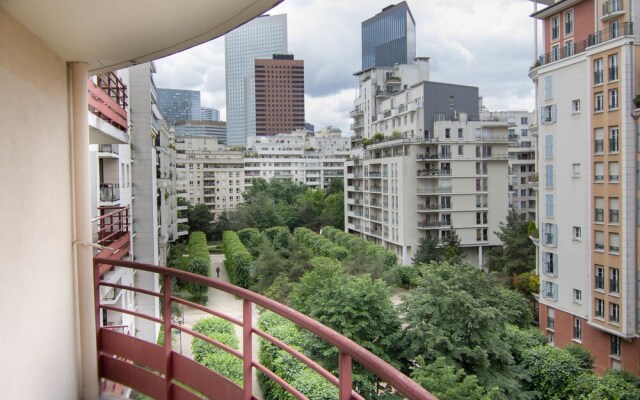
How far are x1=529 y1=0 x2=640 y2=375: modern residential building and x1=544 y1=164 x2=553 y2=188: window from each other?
3 cm

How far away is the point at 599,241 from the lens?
45.3 ft

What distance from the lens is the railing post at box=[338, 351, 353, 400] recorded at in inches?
50.1

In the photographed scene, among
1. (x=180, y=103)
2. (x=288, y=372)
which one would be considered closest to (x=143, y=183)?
(x=288, y=372)

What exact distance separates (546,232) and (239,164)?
118 ft

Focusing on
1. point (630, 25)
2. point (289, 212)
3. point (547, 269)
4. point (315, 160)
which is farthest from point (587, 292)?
point (315, 160)

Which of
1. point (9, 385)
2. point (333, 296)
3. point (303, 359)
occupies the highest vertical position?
point (303, 359)

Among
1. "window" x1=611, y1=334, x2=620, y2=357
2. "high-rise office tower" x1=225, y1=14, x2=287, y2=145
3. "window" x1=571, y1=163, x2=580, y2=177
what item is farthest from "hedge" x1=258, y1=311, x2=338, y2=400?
"high-rise office tower" x1=225, y1=14, x2=287, y2=145

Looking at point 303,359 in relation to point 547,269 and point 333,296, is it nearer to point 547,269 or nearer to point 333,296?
point 333,296

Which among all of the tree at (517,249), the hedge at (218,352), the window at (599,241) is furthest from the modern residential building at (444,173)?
the hedge at (218,352)

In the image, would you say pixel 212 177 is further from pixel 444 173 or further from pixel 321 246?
pixel 444 173

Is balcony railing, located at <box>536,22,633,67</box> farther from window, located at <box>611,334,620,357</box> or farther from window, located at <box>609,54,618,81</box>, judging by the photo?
window, located at <box>611,334,620,357</box>

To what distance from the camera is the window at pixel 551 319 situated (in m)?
15.9

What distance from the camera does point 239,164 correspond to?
1925 inches

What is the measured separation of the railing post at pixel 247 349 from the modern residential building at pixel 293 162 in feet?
162
